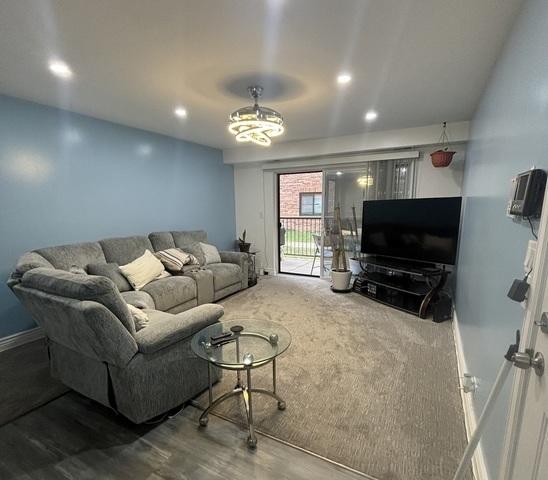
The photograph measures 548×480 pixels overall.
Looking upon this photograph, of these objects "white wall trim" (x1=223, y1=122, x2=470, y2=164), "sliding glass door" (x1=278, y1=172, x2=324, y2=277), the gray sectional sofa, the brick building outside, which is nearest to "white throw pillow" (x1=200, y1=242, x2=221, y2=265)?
"white wall trim" (x1=223, y1=122, x2=470, y2=164)

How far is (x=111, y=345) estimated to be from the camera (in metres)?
1.53

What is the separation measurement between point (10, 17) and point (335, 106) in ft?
8.21

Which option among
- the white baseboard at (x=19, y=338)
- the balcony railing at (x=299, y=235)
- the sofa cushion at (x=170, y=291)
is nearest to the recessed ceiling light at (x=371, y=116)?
the sofa cushion at (x=170, y=291)

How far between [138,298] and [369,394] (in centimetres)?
226

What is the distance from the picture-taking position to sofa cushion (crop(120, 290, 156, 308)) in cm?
266

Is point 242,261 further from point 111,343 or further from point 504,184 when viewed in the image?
point 504,184

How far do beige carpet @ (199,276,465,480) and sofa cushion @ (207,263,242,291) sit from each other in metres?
0.57

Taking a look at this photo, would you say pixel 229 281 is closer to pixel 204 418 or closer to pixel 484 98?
pixel 204 418

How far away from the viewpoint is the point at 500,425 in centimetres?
118

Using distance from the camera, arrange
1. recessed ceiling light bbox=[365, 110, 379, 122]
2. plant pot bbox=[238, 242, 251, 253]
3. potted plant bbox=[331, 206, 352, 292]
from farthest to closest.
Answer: plant pot bbox=[238, 242, 251, 253] → potted plant bbox=[331, 206, 352, 292] → recessed ceiling light bbox=[365, 110, 379, 122]

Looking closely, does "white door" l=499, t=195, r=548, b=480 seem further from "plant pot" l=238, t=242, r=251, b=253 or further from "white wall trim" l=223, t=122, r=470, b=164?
"plant pot" l=238, t=242, r=251, b=253

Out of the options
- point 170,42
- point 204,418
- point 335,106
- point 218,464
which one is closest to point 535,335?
point 218,464

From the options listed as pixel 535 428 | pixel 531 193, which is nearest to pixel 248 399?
pixel 535 428

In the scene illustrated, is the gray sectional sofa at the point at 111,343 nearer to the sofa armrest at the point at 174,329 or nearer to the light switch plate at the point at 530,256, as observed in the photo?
the sofa armrest at the point at 174,329
